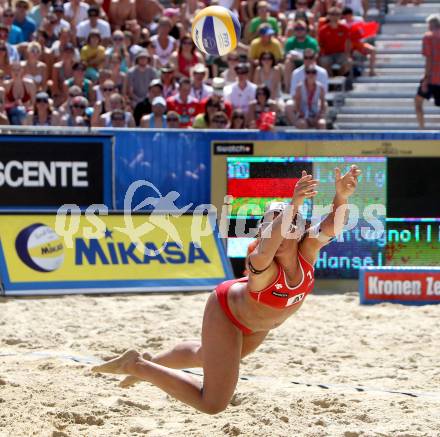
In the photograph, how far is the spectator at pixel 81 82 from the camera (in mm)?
13258

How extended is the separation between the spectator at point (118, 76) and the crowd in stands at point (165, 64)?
13mm

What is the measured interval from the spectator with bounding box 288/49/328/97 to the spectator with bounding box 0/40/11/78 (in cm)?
385

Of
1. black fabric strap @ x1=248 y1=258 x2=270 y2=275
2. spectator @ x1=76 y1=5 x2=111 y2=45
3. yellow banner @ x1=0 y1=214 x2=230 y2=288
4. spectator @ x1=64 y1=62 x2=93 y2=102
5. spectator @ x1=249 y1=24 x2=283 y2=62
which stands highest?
spectator @ x1=76 y1=5 x2=111 y2=45

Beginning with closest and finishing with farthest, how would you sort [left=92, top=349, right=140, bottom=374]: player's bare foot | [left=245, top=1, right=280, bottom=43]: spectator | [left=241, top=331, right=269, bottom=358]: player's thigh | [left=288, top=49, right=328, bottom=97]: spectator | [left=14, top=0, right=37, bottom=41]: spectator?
[left=241, top=331, right=269, bottom=358]: player's thigh < [left=92, top=349, right=140, bottom=374]: player's bare foot < [left=288, top=49, right=328, bottom=97]: spectator < [left=245, top=1, right=280, bottom=43]: spectator < [left=14, top=0, right=37, bottom=41]: spectator

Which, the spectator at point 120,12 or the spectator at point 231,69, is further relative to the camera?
the spectator at point 120,12

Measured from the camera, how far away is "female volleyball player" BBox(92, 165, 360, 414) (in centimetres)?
517

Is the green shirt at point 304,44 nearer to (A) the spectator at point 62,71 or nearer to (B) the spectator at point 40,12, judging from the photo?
(A) the spectator at point 62,71

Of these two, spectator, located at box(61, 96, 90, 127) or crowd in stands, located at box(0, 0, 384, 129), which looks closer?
spectator, located at box(61, 96, 90, 127)

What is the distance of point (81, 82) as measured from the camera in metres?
13.3

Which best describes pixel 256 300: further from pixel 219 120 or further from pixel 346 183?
pixel 219 120

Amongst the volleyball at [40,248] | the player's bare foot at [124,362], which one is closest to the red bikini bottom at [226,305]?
the player's bare foot at [124,362]

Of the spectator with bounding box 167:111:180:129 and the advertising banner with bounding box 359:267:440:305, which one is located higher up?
the spectator with bounding box 167:111:180:129

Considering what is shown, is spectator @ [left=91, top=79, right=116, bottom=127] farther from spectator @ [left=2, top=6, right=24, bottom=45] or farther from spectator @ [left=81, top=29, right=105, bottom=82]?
spectator @ [left=2, top=6, right=24, bottom=45]

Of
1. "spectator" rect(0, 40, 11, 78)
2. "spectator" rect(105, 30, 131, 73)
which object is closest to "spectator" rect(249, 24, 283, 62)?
"spectator" rect(105, 30, 131, 73)
